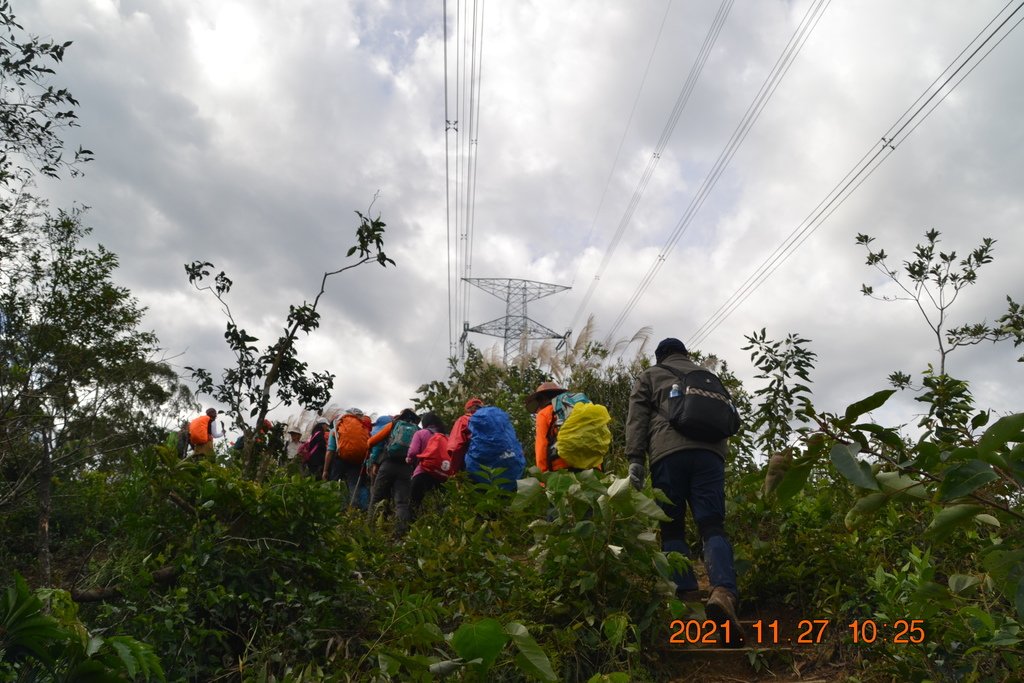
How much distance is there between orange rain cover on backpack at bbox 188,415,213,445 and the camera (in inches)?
407

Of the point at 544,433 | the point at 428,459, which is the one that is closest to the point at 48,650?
the point at 544,433

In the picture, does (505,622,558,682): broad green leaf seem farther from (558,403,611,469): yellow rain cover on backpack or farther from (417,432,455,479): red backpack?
(417,432,455,479): red backpack

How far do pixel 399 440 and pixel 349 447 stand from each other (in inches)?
55.9

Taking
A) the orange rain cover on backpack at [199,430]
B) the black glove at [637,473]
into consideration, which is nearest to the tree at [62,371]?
the orange rain cover on backpack at [199,430]

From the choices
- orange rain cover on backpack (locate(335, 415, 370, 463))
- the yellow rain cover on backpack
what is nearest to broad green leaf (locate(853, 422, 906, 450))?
the yellow rain cover on backpack

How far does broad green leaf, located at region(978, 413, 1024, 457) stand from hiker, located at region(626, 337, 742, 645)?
2939mm

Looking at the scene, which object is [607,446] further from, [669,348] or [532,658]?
[532,658]

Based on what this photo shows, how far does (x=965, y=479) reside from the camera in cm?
110

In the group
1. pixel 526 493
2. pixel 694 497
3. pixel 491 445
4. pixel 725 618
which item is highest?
pixel 491 445

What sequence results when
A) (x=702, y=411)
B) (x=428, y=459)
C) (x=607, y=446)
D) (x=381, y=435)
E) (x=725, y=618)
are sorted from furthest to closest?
1. (x=381, y=435)
2. (x=428, y=459)
3. (x=607, y=446)
4. (x=702, y=411)
5. (x=725, y=618)

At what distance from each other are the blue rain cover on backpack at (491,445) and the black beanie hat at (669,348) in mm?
2191

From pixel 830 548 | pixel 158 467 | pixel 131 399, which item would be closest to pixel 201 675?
pixel 158 467

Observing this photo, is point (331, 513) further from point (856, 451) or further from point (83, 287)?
point (83, 287)

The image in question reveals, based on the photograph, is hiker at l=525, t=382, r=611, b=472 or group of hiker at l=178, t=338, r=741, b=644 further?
hiker at l=525, t=382, r=611, b=472
